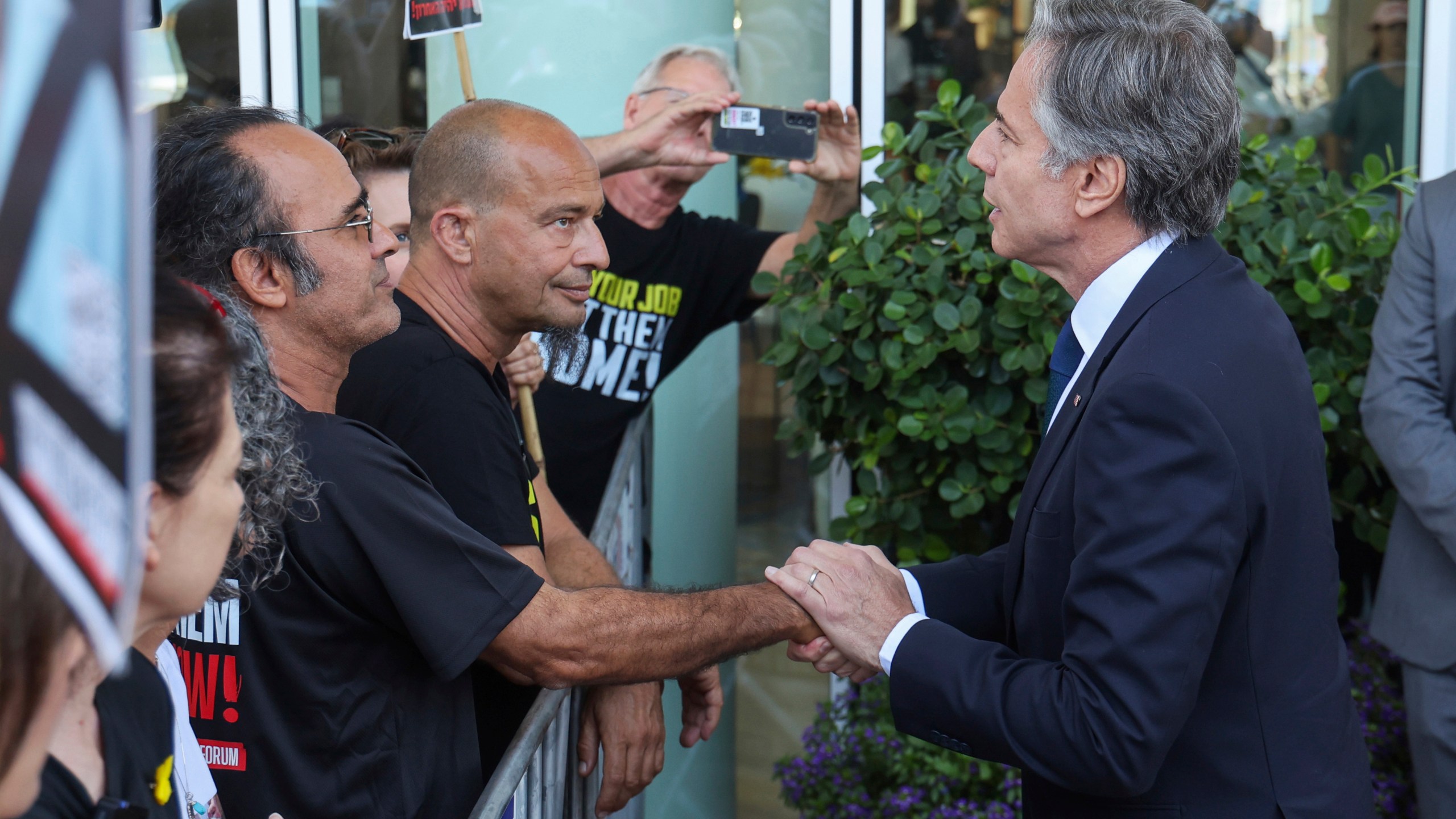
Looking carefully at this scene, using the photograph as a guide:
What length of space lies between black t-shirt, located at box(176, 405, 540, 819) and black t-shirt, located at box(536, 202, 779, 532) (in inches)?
68.2

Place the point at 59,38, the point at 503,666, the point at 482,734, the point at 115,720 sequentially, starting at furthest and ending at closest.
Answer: the point at 482,734 < the point at 503,666 < the point at 115,720 < the point at 59,38

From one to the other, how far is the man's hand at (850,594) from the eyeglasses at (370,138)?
1.52 metres

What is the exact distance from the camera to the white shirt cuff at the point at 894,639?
1.88 metres

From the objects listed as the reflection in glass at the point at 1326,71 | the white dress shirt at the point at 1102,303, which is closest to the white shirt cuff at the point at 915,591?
the white dress shirt at the point at 1102,303

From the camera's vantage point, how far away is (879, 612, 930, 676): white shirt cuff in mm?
1875

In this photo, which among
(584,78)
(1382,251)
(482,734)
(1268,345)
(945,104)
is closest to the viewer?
(1268,345)

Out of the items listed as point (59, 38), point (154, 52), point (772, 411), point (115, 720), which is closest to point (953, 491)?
point (772, 411)

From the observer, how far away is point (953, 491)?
10.4ft

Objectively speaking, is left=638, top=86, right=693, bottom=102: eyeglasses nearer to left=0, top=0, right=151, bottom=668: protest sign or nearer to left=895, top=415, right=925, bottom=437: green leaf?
left=895, top=415, right=925, bottom=437: green leaf

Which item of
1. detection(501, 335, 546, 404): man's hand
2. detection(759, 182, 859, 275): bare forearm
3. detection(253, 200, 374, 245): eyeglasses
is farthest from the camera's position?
detection(759, 182, 859, 275): bare forearm

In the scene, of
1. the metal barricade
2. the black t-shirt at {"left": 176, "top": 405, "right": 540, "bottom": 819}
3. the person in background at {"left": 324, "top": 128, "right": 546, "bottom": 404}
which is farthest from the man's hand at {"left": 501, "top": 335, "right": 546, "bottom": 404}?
the black t-shirt at {"left": 176, "top": 405, "right": 540, "bottom": 819}

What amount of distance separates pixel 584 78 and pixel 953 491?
6.28ft

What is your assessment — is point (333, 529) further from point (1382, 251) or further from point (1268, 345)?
point (1382, 251)

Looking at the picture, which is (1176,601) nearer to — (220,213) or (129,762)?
(129,762)
